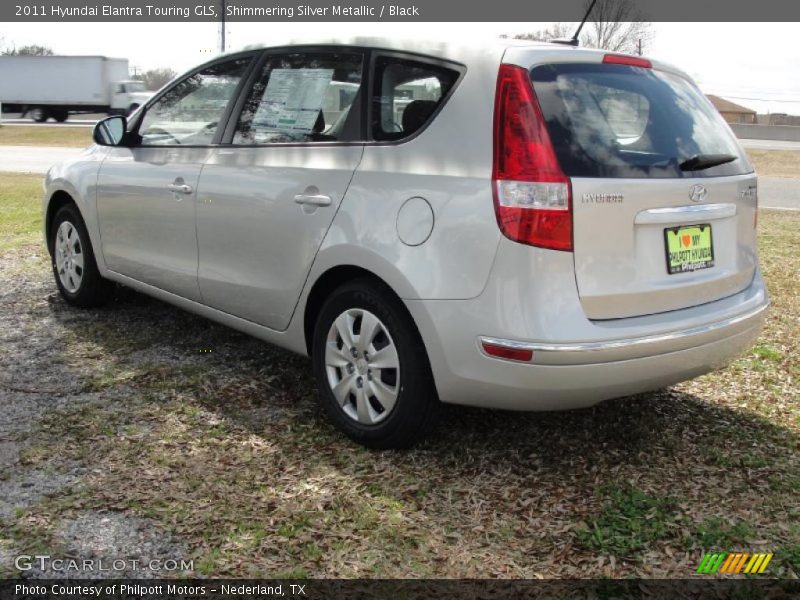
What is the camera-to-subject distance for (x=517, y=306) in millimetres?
2998

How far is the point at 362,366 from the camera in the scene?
140 inches

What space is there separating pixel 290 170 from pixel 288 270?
46 cm

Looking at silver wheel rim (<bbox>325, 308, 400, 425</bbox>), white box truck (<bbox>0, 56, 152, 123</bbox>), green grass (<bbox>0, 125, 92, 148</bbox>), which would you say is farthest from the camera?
white box truck (<bbox>0, 56, 152, 123</bbox>)

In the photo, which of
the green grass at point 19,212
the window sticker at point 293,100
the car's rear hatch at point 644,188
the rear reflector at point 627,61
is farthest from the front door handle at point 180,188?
the green grass at point 19,212

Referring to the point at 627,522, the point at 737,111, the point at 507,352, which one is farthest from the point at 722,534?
the point at 737,111

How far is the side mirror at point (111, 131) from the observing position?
4988 millimetres

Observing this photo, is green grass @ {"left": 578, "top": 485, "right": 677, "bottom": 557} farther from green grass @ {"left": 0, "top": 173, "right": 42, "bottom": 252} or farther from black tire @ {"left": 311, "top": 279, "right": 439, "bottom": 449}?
green grass @ {"left": 0, "top": 173, "right": 42, "bottom": 252}

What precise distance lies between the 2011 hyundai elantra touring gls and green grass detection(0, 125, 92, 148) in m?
24.5

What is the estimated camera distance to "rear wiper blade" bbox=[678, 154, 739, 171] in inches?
131

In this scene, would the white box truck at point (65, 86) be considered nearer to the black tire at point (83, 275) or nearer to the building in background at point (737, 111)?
the black tire at point (83, 275)

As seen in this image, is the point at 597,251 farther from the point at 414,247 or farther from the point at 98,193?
the point at 98,193

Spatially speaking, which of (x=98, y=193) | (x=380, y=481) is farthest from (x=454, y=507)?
(x=98, y=193)

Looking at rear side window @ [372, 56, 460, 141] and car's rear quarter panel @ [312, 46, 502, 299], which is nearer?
car's rear quarter panel @ [312, 46, 502, 299]

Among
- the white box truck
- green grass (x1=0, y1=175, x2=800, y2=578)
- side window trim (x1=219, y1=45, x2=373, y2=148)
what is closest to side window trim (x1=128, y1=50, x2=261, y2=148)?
side window trim (x1=219, y1=45, x2=373, y2=148)
